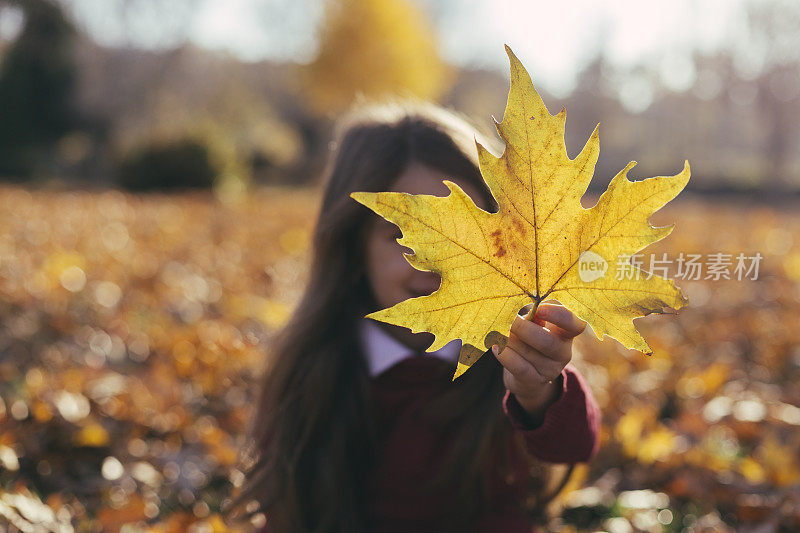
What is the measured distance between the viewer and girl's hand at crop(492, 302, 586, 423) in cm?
85

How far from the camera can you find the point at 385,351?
1.65 m

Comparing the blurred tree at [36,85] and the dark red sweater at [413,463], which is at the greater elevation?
the blurred tree at [36,85]

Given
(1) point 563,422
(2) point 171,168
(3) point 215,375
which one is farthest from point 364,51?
(1) point 563,422

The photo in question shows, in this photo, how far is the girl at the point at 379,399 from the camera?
1.52 meters

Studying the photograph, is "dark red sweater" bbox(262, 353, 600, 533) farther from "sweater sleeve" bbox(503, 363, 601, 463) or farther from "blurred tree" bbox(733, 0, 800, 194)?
"blurred tree" bbox(733, 0, 800, 194)

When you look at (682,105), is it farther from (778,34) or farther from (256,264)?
(256,264)

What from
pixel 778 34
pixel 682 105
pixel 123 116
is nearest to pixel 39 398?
pixel 123 116

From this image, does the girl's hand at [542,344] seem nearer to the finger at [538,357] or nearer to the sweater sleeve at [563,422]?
the finger at [538,357]

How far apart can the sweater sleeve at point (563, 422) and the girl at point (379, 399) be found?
0.90ft

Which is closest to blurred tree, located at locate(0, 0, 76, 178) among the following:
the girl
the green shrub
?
the green shrub

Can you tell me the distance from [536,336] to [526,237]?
16cm

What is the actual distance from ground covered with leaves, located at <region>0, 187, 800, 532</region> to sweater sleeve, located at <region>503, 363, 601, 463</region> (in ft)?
0.91

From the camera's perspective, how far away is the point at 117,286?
11.9 ft

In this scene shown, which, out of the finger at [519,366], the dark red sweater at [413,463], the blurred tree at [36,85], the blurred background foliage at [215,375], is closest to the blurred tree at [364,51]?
the blurred tree at [36,85]
